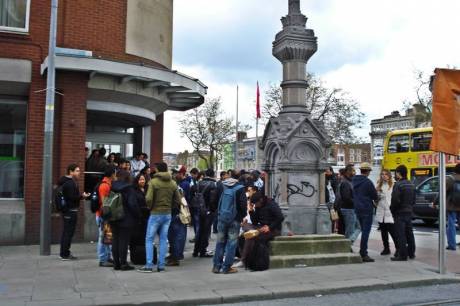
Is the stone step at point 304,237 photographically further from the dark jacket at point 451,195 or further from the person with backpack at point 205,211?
the dark jacket at point 451,195

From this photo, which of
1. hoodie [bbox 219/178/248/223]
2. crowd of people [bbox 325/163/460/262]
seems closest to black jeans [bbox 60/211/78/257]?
hoodie [bbox 219/178/248/223]

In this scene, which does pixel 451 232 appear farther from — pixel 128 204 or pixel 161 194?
pixel 128 204

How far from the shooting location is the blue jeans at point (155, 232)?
323 inches

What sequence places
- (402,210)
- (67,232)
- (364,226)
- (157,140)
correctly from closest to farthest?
(67,232) < (364,226) < (402,210) < (157,140)

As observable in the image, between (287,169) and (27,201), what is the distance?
586 cm

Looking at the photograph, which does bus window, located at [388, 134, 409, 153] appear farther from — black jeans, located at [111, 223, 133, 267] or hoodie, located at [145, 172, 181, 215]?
black jeans, located at [111, 223, 133, 267]

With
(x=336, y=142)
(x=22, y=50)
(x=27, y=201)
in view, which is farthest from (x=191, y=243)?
(x=336, y=142)

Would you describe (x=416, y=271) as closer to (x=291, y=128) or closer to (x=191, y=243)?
(x=291, y=128)

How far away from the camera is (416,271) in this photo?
27.5 feet

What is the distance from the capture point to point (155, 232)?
8.28 m

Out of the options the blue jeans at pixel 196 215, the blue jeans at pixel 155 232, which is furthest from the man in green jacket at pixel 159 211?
the blue jeans at pixel 196 215

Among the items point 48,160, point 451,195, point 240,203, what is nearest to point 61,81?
point 48,160

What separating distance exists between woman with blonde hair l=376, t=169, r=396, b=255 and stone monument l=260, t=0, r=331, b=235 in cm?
150

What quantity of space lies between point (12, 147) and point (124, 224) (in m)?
4.91
